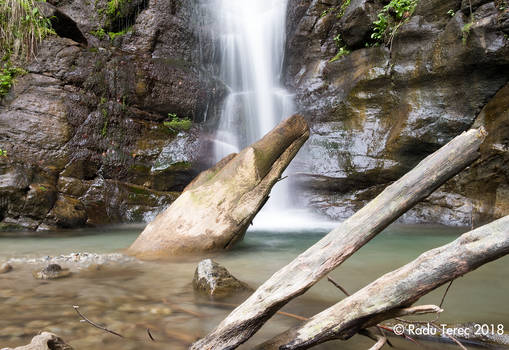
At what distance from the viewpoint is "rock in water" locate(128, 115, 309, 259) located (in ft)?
14.7

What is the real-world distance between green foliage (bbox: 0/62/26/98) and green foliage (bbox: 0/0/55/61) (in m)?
0.29

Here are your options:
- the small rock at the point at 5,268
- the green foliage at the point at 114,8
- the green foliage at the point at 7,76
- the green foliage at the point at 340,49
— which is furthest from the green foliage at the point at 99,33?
the small rock at the point at 5,268

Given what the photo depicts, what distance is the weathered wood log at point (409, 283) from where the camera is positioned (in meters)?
1.36

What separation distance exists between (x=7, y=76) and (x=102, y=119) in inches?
83.7

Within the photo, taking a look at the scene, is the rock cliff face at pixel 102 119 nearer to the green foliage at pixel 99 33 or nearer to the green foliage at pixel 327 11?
the green foliage at pixel 99 33

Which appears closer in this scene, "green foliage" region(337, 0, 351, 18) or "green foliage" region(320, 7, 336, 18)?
"green foliage" region(337, 0, 351, 18)

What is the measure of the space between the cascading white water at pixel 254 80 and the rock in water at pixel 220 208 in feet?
12.2

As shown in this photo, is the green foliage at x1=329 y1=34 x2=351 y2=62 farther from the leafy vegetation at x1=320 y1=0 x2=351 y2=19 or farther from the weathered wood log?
the weathered wood log

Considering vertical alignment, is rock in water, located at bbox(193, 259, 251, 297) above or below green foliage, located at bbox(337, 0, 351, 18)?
below

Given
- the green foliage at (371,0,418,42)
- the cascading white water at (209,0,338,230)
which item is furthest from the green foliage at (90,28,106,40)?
the green foliage at (371,0,418,42)

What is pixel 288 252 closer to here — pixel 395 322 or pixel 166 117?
pixel 395 322

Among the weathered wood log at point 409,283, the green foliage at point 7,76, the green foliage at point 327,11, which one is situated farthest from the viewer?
the green foliage at point 327,11

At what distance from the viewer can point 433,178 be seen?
1.85 m

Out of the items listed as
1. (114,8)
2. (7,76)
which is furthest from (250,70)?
(7,76)
